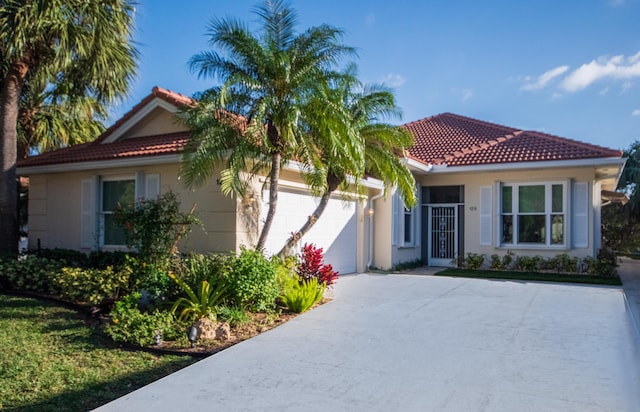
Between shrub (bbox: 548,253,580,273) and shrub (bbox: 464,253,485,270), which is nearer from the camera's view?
shrub (bbox: 548,253,580,273)

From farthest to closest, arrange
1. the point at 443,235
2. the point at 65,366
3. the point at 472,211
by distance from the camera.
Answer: the point at 443,235
the point at 472,211
the point at 65,366

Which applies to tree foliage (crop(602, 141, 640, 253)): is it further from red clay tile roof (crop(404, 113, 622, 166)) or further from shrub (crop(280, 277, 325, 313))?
shrub (crop(280, 277, 325, 313))

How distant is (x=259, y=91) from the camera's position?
8820 mm

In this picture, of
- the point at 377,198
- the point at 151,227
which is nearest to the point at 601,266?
the point at 377,198

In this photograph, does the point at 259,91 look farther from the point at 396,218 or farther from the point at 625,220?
the point at 625,220

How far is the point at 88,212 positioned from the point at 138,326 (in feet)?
21.6

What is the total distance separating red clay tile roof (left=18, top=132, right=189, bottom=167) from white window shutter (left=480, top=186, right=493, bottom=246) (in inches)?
407

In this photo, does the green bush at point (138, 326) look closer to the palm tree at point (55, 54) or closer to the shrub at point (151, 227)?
the shrub at point (151, 227)

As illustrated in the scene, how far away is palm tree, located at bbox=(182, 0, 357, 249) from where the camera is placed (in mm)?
8508

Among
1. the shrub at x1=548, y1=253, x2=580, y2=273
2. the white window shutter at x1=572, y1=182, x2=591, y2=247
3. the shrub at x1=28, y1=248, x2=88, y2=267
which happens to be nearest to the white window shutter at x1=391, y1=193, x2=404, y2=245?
the shrub at x1=548, y1=253, x2=580, y2=273

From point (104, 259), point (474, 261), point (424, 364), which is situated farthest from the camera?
point (474, 261)

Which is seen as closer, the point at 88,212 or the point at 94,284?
the point at 94,284

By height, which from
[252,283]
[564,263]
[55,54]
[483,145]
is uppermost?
[55,54]

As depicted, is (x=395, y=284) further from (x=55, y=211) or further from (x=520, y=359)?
(x=55, y=211)
